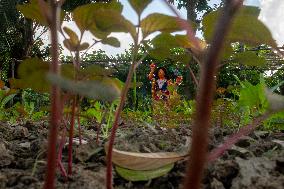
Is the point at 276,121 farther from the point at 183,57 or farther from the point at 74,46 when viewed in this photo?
the point at 74,46

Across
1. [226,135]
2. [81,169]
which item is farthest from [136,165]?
[226,135]

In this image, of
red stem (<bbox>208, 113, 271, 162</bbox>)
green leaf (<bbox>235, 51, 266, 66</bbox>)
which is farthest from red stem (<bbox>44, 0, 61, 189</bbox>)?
green leaf (<bbox>235, 51, 266, 66</bbox>)

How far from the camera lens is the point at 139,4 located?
79 centimetres

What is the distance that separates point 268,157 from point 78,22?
27.8 inches

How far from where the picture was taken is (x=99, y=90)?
1.66 feet

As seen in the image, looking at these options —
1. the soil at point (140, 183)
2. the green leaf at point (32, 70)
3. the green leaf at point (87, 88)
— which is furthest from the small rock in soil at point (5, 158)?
the green leaf at point (87, 88)

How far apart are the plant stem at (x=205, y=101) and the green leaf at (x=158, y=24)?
367 mm

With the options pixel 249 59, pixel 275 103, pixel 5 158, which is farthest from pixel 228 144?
pixel 5 158

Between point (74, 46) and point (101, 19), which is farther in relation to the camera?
point (74, 46)

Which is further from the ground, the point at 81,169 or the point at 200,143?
the point at 200,143

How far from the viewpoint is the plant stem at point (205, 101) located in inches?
16.2

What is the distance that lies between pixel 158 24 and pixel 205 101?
42 centimetres

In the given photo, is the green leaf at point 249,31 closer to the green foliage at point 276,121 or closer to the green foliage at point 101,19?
the green foliage at point 101,19

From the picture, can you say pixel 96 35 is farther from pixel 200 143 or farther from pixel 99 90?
pixel 200 143
